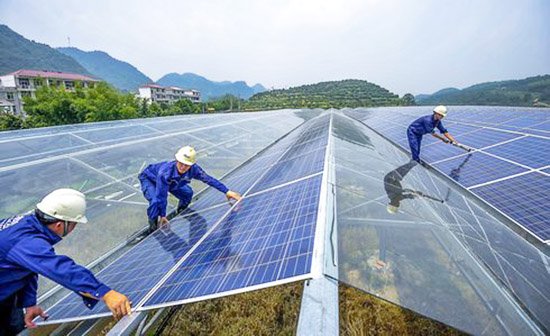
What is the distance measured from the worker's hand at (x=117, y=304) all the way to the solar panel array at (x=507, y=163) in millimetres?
5252

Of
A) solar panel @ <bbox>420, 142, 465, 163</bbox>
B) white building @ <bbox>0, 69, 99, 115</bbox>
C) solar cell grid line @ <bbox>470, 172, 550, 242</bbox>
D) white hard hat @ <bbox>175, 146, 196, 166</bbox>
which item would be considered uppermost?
white building @ <bbox>0, 69, 99, 115</bbox>

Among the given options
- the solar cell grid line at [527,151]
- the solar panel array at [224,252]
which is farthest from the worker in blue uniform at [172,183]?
the solar cell grid line at [527,151]

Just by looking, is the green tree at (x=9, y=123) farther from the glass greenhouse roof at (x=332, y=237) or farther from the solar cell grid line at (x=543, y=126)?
the solar cell grid line at (x=543, y=126)

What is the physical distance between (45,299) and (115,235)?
1175mm

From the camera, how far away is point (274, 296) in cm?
427

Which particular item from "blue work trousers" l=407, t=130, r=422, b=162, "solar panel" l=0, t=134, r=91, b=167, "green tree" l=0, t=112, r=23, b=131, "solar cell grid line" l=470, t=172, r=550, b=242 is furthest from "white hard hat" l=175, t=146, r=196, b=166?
"green tree" l=0, t=112, r=23, b=131

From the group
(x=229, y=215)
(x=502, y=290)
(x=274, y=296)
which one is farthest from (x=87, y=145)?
(x=502, y=290)

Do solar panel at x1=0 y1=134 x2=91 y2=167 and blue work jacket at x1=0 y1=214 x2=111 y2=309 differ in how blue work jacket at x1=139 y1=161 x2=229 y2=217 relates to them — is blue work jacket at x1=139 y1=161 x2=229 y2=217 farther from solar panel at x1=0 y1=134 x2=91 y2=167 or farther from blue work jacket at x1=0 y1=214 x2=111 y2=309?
solar panel at x1=0 y1=134 x2=91 y2=167

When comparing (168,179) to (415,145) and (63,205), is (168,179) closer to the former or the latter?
(63,205)

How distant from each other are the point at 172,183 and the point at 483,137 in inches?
357

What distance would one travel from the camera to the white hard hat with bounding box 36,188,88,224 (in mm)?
2262

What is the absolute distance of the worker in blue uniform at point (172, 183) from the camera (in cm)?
403

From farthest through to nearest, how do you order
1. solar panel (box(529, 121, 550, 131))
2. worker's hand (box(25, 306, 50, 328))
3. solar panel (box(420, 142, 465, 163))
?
solar panel (box(529, 121, 550, 131))
solar panel (box(420, 142, 465, 163))
worker's hand (box(25, 306, 50, 328))

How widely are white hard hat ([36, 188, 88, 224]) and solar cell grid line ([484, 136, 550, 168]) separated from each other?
25.9 feet
